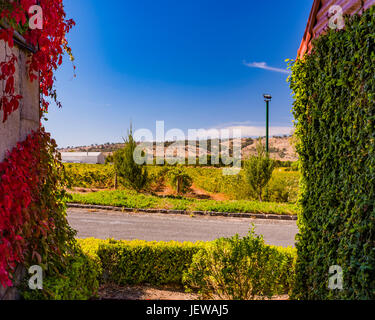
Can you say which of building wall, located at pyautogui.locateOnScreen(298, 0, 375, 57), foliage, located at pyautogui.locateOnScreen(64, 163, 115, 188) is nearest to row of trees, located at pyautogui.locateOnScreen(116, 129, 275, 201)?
foliage, located at pyautogui.locateOnScreen(64, 163, 115, 188)

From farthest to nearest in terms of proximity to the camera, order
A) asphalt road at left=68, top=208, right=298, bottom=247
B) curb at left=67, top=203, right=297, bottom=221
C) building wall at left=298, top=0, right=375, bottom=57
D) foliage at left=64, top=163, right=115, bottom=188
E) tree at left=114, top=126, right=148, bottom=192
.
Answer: foliage at left=64, top=163, right=115, bottom=188 < tree at left=114, top=126, right=148, bottom=192 < curb at left=67, top=203, right=297, bottom=221 < asphalt road at left=68, top=208, right=298, bottom=247 < building wall at left=298, top=0, right=375, bottom=57

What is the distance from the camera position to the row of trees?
15.6m

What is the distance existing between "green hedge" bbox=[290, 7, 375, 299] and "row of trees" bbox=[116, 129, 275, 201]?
11934 mm

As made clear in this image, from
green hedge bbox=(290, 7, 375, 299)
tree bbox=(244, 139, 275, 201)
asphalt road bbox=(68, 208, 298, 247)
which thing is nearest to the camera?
green hedge bbox=(290, 7, 375, 299)

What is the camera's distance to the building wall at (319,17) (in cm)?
304

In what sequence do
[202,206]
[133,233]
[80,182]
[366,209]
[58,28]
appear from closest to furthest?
[366,209], [58,28], [133,233], [202,206], [80,182]

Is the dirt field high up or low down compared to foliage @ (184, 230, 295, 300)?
down

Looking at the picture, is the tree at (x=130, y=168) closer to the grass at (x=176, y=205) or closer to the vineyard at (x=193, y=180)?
the grass at (x=176, y=205)

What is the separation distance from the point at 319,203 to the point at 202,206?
34.8ft

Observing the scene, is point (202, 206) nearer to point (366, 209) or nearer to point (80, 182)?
point (366, 209)

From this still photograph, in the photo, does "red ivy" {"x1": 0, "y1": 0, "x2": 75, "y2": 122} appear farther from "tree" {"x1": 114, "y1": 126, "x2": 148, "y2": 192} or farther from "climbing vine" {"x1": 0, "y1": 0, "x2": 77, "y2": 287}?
"tree" {"x1": 114, "y1": 126, "x2": 148, "y2": 192}
